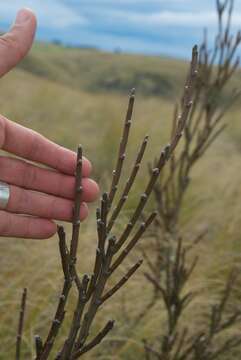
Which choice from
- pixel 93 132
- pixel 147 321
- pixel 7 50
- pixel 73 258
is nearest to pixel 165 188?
pixel 147 321

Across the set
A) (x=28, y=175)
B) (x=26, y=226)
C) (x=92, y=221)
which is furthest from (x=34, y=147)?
(x=92, y=221)

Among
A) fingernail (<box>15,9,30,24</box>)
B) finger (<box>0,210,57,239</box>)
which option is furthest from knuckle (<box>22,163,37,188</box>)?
fingernail (<box>15,9,30,24</box>)

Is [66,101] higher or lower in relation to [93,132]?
higher

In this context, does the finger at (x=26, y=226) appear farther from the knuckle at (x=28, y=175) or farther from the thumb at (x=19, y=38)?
the thumb at (x=19, y=38)

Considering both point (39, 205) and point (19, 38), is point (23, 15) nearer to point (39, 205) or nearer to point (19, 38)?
point (19, 38)

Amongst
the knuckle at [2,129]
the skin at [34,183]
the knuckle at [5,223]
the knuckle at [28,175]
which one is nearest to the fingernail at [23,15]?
the skin at [34,183]

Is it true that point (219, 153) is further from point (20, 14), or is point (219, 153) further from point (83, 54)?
point (83, 54)
